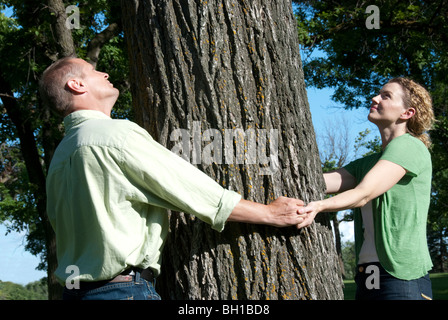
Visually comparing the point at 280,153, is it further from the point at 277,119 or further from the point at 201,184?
the point at 201,184

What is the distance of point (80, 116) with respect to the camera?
2646mm

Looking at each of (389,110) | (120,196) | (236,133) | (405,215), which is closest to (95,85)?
(120,196)

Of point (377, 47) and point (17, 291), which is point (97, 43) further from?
point (17, 291)

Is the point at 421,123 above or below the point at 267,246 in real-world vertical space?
above

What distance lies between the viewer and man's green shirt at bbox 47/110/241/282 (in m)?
2.36

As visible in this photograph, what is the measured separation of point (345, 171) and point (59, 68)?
6.42 feet

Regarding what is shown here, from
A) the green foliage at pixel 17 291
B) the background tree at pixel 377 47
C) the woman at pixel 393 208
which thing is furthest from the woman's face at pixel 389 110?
the green foliage at pixel 17 291

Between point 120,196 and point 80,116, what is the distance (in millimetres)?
536

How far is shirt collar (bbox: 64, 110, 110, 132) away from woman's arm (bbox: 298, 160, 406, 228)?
1.19 m

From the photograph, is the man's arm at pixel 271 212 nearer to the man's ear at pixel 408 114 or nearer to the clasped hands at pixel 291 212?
the clasped hands at pixel 291 212

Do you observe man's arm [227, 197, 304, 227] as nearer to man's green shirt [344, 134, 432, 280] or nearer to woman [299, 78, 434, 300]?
woman [299, 78, 434, 300]

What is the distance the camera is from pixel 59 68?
281 cm
